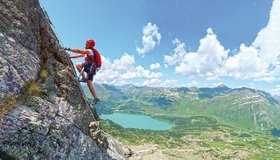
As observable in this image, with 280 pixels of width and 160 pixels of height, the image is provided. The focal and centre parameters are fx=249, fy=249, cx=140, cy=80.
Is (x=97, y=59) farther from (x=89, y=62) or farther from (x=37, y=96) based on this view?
(x=37, y=96)

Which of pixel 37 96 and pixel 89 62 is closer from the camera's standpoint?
pixel 37 96

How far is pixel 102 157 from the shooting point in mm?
20344

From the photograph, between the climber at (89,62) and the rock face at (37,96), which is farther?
the climber at (89,62)

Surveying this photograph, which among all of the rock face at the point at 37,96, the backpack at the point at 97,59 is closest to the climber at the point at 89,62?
the backpack at the point at 97,59

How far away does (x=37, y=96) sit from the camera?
15.7m

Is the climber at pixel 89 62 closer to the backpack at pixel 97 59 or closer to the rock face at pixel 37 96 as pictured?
the backpack at pixel 97 59

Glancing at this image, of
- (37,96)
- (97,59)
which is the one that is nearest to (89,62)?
(97,59)

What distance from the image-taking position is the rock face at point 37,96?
13.6 meters

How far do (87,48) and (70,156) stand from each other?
880 centimetres

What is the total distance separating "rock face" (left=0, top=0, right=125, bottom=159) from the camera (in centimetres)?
1361

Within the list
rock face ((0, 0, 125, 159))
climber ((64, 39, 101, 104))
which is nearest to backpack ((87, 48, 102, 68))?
climber ((64, 39, 101, 104))

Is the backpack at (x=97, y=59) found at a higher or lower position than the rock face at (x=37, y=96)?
higher

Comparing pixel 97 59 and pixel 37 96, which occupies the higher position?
pixel 97 59

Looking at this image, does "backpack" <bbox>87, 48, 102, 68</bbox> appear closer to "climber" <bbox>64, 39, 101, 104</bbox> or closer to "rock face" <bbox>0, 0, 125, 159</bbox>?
"climber" <bbox>64, 39, 101, 104</bbox>
